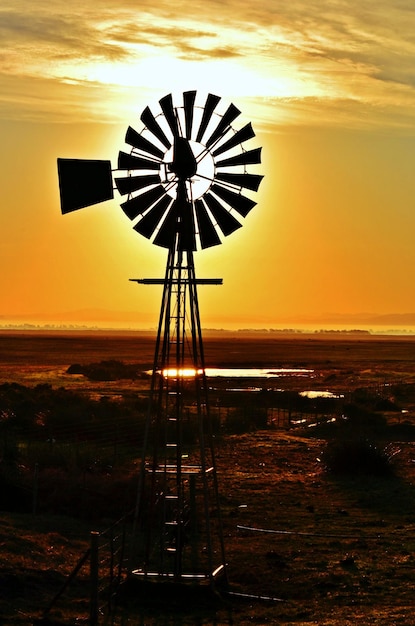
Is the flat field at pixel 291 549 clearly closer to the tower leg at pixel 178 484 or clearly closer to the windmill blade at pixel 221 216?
the tower leg at pixel 178 484

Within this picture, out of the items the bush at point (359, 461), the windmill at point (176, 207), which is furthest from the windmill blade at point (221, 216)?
the bush at point (359, 461)

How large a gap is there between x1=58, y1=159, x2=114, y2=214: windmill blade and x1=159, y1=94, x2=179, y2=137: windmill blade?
124 cm

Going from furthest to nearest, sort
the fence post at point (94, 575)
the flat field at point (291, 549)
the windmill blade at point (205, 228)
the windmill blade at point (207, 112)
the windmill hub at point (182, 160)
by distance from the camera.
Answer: the windmill blade at point (205, 228) → the windmill blade at point (207, 112) → the windmill hub at point (182, 160) → the flat field at point (291, 549) → the fence post at point (94, 575)

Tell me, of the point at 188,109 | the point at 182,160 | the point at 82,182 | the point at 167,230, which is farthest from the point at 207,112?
the point at 82,182

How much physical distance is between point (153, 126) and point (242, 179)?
170cm

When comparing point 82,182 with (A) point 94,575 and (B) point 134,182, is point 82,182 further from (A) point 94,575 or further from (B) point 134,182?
(A) point 94,575

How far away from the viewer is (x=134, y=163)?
16.8 meters

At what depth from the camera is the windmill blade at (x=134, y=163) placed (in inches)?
660

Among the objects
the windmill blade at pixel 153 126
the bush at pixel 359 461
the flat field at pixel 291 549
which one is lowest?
the flat field at pixel 291 549

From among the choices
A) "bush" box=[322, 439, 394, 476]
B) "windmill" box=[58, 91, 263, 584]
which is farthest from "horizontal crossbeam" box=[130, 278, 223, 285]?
"bush" box=[322, 439, 394, 476]

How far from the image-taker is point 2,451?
91.8 ft

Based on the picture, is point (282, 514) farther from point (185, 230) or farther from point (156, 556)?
point (185, 230)

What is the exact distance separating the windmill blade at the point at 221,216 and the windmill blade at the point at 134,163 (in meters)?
1.02

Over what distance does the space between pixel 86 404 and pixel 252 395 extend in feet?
58.7
